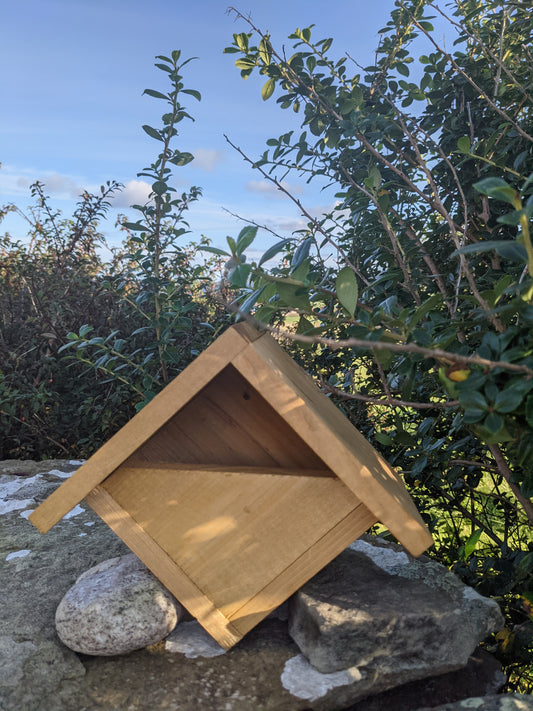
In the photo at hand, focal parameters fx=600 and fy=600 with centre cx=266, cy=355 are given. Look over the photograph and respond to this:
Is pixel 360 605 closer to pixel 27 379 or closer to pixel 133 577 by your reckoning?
pixel 133 577

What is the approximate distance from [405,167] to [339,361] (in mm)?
1154

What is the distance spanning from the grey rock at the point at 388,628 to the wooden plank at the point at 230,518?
0.16 meters

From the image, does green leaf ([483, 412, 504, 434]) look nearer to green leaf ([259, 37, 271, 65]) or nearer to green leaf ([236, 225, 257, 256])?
green leaf ([236, 225, 257, 256])

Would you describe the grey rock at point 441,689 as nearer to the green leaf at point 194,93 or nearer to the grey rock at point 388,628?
the grey rock at point 388,628

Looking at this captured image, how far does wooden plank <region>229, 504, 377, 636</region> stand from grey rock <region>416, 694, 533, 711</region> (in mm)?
513

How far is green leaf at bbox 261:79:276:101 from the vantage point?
257cm

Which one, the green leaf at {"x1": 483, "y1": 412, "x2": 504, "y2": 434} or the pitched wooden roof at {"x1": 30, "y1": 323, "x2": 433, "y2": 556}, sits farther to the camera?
the pitched wooden roof at {"x1": 30, "y1": 323, "x2": 433, "y2": 556}

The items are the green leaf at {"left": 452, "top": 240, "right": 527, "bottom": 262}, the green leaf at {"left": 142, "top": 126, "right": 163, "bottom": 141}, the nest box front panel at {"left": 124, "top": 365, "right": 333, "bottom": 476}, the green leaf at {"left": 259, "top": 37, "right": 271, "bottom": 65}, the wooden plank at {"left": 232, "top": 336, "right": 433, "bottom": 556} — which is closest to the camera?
the green leaf at {"left": 452, "top": 240, "right": 527, "bottom": 262}

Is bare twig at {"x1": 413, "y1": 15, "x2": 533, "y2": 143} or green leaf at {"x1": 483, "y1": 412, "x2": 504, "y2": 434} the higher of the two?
bare twig at {"x1": 413, "y1": 15, "x2": 533, "y2": 143}

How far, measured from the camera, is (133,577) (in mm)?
2027

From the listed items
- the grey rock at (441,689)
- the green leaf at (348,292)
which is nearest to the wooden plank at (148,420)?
the green leaf at (348,292)

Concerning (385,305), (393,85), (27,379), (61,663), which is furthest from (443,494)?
(27,379)

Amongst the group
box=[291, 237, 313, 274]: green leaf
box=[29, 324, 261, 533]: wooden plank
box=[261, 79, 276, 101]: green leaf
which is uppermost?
box=[261, 79, 276, 101]: green leaf

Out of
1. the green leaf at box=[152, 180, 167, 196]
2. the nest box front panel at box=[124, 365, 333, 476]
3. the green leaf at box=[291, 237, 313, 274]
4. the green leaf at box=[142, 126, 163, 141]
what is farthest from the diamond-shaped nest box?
the green leaf at box=[142, 126, 163, 141]
